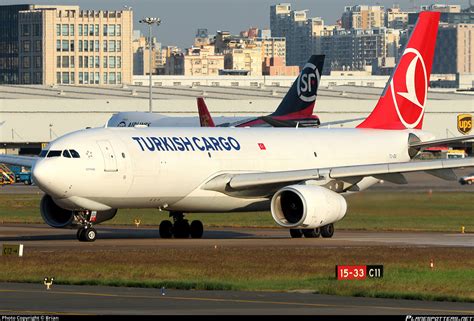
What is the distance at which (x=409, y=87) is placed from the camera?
58.8m

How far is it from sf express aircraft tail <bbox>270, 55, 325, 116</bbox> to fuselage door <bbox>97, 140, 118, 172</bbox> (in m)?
41.0

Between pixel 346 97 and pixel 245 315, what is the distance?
15477 centimetres

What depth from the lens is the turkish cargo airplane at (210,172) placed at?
46812 mm

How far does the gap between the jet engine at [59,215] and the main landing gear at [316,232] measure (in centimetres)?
683

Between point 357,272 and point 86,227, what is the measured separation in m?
16.4

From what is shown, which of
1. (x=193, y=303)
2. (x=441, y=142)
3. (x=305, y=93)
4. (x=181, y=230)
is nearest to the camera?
(x=193, y=303)

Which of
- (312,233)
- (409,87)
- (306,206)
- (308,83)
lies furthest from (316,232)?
(308,83)

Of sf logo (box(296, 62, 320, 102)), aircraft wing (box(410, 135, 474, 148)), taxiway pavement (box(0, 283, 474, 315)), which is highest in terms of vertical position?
sf logo (box(296, 62, 320, 102))

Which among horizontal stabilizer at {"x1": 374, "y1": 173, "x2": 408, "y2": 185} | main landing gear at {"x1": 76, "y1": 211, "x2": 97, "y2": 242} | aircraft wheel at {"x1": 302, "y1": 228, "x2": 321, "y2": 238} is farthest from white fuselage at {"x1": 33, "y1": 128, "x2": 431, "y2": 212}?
horizontal stabilizer at {"x1": 374, "y1": 173, "x2": 408, "y2": 185}

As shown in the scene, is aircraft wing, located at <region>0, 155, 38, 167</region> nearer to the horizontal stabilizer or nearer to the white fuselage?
the white fuselage

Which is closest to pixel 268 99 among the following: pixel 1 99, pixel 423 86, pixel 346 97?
pixel 346 97

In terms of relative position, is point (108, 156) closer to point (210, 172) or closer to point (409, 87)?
point (210, 172)

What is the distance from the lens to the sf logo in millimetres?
87312

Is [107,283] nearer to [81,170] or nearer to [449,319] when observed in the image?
[449,319]
